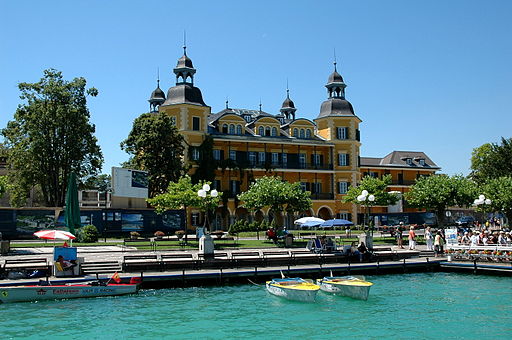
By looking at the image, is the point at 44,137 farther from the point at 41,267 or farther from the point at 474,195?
the point at 474,195

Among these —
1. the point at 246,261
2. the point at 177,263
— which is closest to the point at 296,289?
the point at 246,261

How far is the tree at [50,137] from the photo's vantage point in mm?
47969

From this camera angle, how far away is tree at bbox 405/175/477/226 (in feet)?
135

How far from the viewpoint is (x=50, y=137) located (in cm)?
4847

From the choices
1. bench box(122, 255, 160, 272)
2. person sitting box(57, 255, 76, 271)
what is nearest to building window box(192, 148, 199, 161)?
bench box(122, 255, 160, 272)

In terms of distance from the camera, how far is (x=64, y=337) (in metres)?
16.5

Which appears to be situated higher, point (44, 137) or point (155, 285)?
point (44, 137)

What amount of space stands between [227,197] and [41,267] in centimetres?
3447

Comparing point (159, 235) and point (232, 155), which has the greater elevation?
point (232, 155)

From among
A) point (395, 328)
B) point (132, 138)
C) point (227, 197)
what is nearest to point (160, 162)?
point (132, 138)

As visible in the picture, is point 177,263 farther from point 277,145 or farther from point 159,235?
point 277,145

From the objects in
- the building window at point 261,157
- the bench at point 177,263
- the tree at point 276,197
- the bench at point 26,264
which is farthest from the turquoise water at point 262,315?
the building window at point 261,157

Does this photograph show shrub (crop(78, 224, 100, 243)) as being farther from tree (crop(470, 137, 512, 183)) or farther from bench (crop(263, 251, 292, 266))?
tree (crop(470, 137, 512, 183))

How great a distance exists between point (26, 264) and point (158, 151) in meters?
27.4
